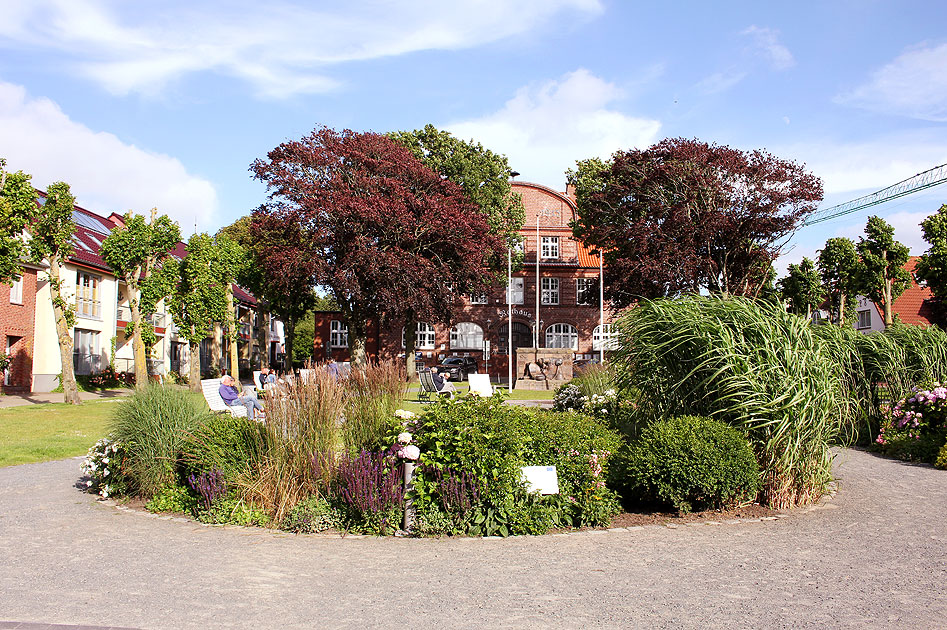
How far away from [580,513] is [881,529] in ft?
8.60

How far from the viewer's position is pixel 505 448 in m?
6.66

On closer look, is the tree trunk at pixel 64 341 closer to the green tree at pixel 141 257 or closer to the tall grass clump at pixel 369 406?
the green tree at pixel 141 257

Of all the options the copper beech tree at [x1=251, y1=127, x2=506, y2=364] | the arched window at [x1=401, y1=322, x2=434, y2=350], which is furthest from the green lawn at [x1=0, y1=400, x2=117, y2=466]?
the arched window at [x1=401, y1=322, x2=434, y2=350]

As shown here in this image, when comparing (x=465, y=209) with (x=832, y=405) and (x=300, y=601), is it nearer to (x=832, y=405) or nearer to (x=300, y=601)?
(x=832, y=405)

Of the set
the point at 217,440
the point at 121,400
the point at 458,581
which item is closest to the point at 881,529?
the point at 458,581

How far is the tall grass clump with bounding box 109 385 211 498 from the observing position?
7.91 metres

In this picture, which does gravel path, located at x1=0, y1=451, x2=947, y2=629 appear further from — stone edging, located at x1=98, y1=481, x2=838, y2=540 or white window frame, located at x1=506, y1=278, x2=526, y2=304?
white window frame, located at x1=506, y1=278, x2=526, y2=304

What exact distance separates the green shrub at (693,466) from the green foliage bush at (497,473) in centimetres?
39

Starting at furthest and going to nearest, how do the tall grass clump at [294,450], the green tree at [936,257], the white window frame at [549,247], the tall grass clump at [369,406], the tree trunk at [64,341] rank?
the white window frame at [549,247] → the green tree at [936,257] → the tree trunk at [64,341] → the tall grass clump at [369,406] → the tall grass clump at [294,450]

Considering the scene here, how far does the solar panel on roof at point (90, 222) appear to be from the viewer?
39344 mm

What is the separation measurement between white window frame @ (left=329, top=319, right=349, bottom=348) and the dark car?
356 inches

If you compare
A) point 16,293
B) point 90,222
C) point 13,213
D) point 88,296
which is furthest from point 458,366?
point 13,213

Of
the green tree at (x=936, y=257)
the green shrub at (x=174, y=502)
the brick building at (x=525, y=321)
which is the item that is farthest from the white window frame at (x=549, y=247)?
the green shrub at (x=174, y=502)

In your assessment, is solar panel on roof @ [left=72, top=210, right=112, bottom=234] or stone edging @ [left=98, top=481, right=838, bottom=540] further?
solar panel on roof @ [left=72, top=210, right=112, bottom=234]
